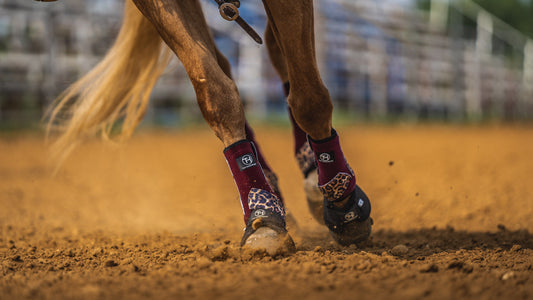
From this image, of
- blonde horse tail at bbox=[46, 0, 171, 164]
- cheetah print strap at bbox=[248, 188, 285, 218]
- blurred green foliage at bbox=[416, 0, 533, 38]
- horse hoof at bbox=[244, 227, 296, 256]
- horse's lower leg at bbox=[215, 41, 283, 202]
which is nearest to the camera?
horse hoof at bbox=[244, 227, 296, 256]

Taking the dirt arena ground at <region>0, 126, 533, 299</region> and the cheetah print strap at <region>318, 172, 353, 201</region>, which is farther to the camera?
the cheetah print strap at <region>318, 172, 353, 201</region>

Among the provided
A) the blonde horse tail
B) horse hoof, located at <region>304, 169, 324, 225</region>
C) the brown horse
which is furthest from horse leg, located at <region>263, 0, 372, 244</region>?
the blonde horse tail

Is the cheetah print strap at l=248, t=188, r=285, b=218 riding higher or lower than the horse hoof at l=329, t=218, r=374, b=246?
higher

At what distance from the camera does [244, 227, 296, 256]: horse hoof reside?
62.8 inches

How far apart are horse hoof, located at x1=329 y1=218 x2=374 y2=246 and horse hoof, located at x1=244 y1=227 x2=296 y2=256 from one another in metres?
0.40

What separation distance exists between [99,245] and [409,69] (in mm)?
13286

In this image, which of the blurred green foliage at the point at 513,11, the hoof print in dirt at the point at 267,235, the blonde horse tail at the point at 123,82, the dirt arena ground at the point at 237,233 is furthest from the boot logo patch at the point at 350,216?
the blurred green foliage at the point at 513,11

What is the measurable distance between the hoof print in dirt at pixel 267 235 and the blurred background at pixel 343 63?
175 inches

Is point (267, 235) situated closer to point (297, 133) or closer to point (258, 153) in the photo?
point (258, 153)

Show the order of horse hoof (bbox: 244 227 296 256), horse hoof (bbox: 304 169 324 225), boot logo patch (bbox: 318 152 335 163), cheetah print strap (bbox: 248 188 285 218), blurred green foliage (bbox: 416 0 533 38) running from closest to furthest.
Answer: horse hoof (bbox: 244 227 296 256), cheetah print strap (bbox: 248 188 285 218), boot logo patch (bbox: 318 152 335 163), horse hoof (bbox: 304 169 324 225), blurred green foliage (bbox: 416 0 533 38)

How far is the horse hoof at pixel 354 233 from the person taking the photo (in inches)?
77.4

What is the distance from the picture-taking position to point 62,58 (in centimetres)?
916

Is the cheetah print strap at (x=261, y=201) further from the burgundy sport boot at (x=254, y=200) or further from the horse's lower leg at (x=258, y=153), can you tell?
the horse's lower leg at (x=258, y=153)

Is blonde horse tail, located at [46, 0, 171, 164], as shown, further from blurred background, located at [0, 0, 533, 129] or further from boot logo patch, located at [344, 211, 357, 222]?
blurred background, located at [0, 0, 533, 129]
